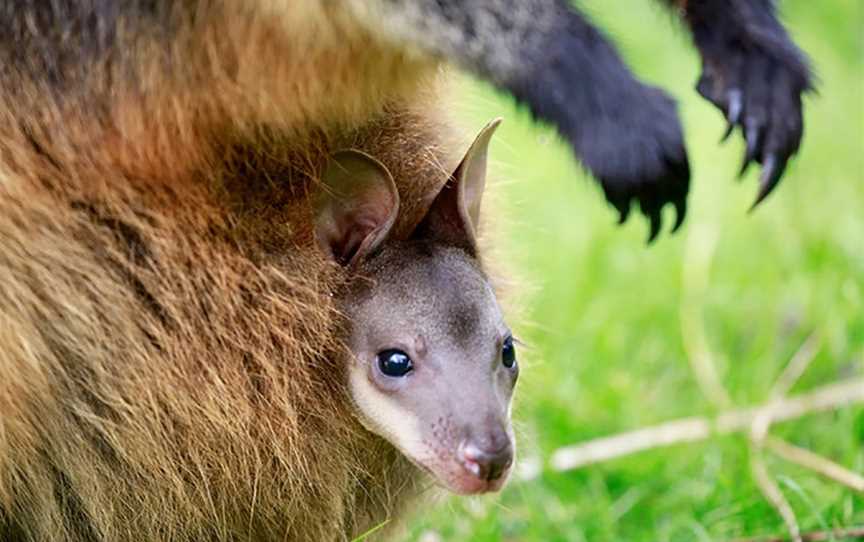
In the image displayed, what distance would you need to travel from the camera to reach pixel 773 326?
5.05m

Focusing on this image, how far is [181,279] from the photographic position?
2732 mm

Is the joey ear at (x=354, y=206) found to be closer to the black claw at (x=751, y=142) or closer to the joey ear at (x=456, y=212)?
the joey ear at (x=456, y=212)

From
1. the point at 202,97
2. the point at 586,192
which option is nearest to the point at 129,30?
the point at 202,97

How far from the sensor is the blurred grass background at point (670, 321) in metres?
3.71

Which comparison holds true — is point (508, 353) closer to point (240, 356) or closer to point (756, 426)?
point (240, 356)

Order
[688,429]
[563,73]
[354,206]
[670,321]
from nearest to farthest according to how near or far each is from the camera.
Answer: [563,73]
[354,206]
[688,429]
[670,321]

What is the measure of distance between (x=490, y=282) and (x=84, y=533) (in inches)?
31.2

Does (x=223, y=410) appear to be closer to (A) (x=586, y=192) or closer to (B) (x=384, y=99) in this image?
(B) (x=384, y=99)

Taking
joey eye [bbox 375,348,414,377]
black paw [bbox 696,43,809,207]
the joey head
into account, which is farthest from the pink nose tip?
black paw [bbox 696,43,809,207]

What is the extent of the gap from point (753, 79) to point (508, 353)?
23.1 inches

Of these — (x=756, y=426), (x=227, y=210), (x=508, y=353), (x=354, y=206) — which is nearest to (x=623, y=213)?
(x=508, y=353)

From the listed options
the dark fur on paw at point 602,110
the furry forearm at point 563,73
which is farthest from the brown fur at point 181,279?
the dark fur on paw at point 602,110

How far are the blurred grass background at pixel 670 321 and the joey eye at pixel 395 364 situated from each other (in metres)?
0.40

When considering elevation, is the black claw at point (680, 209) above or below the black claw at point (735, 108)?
below
